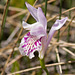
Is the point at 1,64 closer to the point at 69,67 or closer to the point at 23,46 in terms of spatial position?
the point at 69,67

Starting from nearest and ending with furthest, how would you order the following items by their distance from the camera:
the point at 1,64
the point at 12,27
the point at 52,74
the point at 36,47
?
the point at 36,47, the point at 52,74, the point at 1,64, the point at 12,27

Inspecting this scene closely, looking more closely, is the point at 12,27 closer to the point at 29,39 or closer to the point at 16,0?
the point at 16,0

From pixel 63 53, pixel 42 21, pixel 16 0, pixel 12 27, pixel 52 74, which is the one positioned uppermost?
pixel 16 0

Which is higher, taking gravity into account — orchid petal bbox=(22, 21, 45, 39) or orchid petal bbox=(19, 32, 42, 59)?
orchid petal bbox=(22, 21, 45, 39)

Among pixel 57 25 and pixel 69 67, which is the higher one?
pixel 57 25

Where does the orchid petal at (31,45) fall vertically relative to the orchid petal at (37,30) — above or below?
below

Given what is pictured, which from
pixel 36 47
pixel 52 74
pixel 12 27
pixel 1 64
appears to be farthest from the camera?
pixel 12 27

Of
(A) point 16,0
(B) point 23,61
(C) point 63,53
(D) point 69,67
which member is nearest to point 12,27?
(A) point 16,0

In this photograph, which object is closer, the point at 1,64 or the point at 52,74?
the point at 52,74

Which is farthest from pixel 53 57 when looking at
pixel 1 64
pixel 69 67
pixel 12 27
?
pixel 12 27
